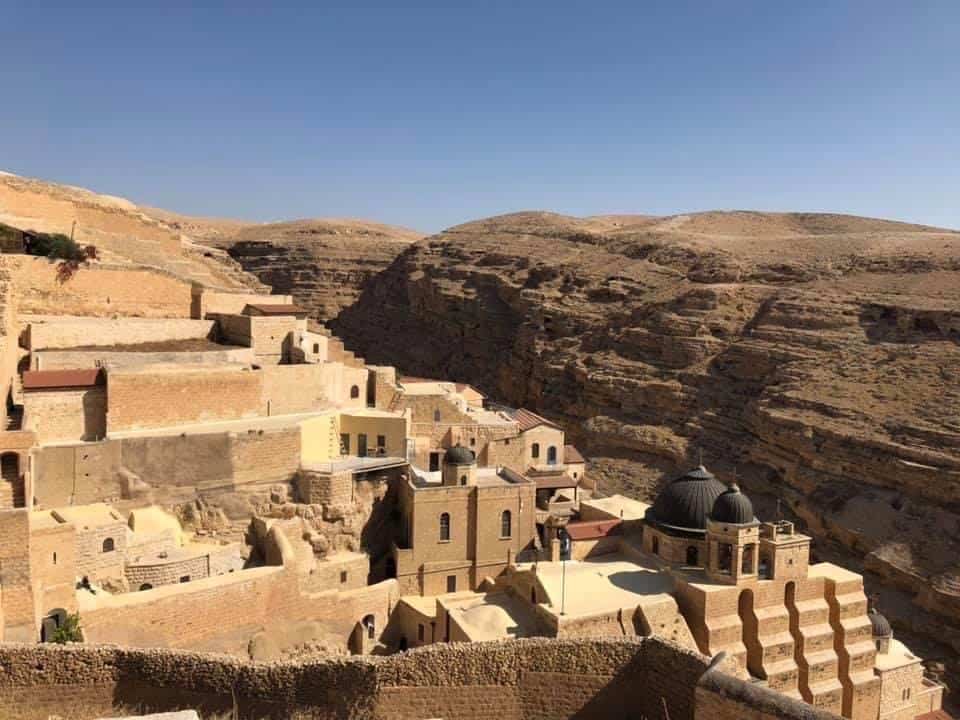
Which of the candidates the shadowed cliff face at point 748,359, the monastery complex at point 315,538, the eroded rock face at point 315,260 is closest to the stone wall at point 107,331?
the monastery complex at point 315,538

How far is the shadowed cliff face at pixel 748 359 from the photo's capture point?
88.2ft

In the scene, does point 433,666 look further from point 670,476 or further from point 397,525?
point 670,476

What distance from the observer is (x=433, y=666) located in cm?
941

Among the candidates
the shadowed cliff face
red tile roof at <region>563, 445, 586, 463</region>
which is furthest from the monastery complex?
the shadowed cliff face

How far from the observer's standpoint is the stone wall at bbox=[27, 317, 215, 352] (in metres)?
19.3

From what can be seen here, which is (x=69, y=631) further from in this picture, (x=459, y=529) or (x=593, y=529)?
(x=593, y=529)

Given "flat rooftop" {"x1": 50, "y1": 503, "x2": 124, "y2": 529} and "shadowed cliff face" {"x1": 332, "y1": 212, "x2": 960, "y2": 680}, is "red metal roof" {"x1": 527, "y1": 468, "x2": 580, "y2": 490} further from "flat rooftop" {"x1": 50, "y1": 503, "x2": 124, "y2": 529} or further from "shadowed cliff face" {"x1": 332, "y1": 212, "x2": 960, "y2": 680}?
"flat rooftop" {"x1": 50, "y1": 503, "x2": 124, "y2": 529}

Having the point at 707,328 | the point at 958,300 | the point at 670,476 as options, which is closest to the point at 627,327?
the point at 707,328

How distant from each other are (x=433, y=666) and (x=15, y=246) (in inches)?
731

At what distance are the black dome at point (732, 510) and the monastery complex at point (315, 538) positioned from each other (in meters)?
0.05

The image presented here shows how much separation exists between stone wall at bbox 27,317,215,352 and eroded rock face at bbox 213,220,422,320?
41678 millimetres

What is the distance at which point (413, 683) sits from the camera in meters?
9.30

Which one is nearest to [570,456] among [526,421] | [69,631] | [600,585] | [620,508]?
[526,421]

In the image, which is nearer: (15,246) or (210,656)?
(210,656)
